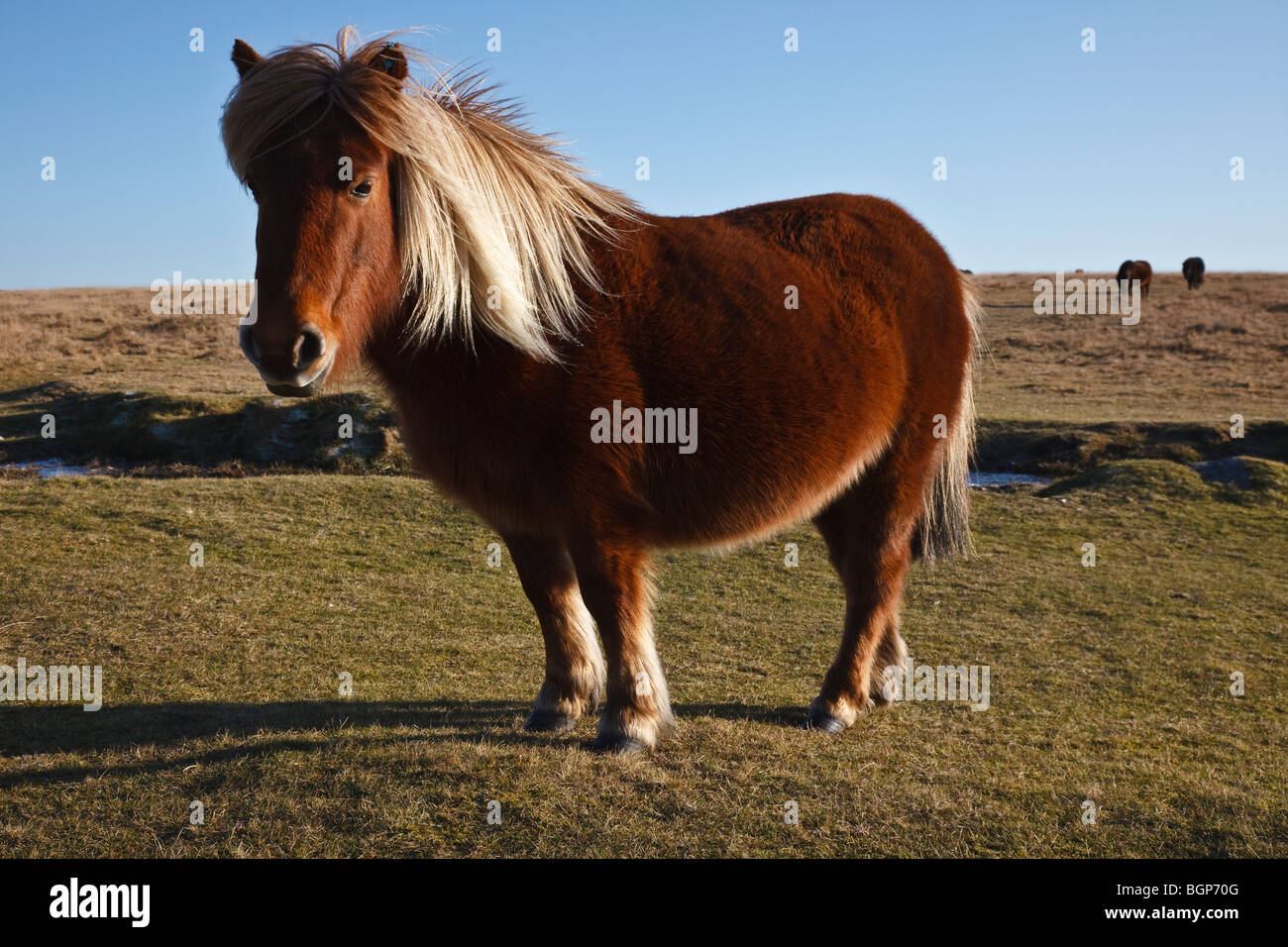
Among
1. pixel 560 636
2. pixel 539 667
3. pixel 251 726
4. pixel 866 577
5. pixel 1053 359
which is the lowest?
pixel 539 667

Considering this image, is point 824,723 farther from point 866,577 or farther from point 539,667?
point 539,667

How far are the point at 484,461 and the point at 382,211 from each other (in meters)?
1.09

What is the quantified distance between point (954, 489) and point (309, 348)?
406 centimetres

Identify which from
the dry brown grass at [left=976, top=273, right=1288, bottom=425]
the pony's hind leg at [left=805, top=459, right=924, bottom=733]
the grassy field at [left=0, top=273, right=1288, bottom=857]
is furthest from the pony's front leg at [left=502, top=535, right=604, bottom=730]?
the dry brown grass at [left=976, top=273, right=1288, bottom=425]

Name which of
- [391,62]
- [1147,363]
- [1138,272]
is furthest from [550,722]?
[1138,272]

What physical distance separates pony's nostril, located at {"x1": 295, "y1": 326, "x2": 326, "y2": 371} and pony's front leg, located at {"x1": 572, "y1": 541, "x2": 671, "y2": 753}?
1369 millimetres

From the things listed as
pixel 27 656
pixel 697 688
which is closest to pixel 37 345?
pixel 27 656

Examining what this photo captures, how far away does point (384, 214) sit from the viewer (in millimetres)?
3691

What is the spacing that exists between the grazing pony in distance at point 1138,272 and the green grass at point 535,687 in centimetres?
4030

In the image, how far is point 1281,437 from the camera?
15.3m

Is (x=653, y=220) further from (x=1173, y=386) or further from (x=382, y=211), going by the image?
(x=1173, y=386)

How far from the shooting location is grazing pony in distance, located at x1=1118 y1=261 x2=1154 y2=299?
47.3 m

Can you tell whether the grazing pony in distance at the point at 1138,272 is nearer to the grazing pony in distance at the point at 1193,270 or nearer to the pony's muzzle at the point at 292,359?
the grazing pony in distance at the point at 1193,270

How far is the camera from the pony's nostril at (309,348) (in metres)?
3.30
